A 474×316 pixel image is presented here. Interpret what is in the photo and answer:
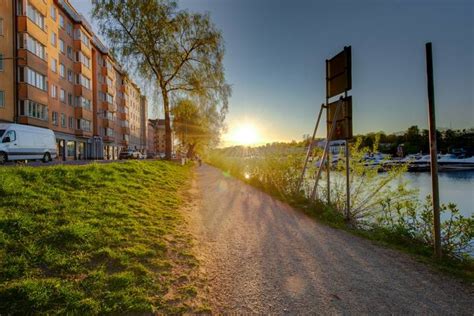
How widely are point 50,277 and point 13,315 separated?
61 centimetres

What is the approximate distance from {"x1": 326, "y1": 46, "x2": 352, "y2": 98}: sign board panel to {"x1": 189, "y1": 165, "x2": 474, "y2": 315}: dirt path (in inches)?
166

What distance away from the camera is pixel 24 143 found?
17078 mm

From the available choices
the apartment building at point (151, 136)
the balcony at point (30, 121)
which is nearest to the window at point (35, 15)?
the balcony at point (30, 121)

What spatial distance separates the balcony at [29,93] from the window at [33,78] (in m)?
0.43

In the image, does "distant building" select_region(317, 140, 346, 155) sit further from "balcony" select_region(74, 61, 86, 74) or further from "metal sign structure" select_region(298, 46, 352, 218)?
"balcony" select_region(74, 61, 86, 74)

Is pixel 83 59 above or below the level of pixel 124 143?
above

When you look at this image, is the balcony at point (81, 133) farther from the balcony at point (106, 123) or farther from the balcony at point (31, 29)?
the balcony at point (31, 29)

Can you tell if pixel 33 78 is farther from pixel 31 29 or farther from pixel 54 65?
pixel 54 65

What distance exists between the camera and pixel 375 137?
734cm

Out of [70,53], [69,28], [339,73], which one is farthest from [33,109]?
[339,73]

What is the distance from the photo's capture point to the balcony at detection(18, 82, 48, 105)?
23.8 m

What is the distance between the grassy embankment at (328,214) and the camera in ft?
13.8

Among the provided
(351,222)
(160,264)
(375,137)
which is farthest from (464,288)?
(375,137)

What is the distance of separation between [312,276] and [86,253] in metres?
3.14
